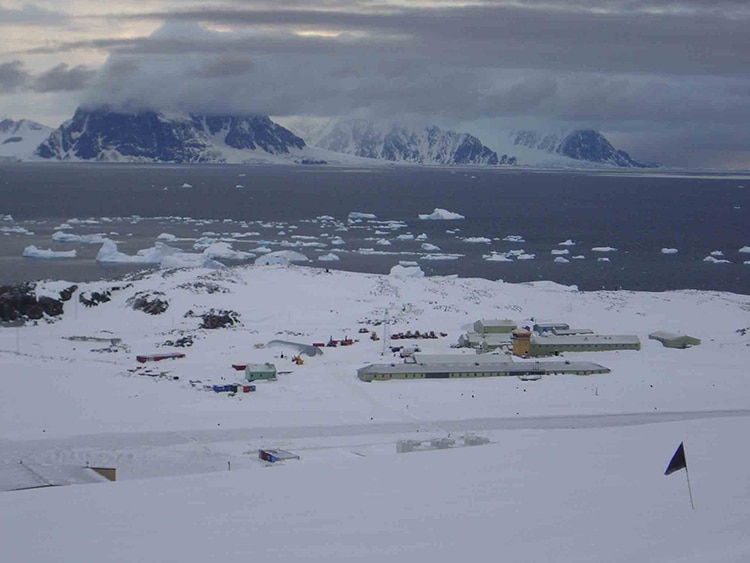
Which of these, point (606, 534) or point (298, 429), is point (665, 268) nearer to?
point (298, 429)

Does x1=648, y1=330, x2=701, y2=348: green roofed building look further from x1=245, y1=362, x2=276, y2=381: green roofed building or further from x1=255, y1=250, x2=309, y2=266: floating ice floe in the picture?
x1=255, y1=250, x2=309, y2=266: floating ice floe

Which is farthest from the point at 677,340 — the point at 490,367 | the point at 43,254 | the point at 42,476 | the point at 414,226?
the point at 414,226

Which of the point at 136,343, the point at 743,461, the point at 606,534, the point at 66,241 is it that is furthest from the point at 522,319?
the point at 66,241

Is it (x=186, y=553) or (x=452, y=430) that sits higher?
(x=186, y=553)

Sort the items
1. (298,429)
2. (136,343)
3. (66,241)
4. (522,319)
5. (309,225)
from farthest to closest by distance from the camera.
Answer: (309,225) → (66,241) → (522,319) → (136,343) → (298,429)

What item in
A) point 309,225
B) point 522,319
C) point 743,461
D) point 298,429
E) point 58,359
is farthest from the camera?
point 309,225

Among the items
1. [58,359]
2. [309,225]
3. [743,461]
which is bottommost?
[309,225]

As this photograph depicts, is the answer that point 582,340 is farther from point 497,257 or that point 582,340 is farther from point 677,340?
point 497,257

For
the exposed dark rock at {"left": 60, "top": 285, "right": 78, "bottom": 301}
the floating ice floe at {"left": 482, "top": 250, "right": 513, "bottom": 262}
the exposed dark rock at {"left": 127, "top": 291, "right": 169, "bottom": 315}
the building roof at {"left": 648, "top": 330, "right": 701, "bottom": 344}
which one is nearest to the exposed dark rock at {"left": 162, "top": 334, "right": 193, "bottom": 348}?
the exposed dark rock at {"left": 127, "top": 291, "right": 169, "bottom": 315}
